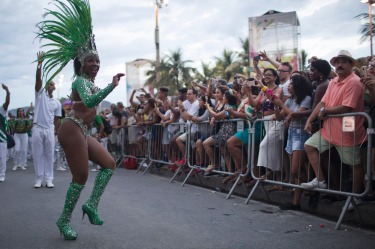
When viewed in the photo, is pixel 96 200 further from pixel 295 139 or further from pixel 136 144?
pixel 136 144

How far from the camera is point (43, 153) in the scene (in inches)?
354

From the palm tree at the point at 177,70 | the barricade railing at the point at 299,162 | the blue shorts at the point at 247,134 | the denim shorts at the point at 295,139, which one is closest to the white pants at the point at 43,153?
the blue shorts at the point at 247,134

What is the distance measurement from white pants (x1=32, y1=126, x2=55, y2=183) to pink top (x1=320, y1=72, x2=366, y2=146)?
5.70 meters

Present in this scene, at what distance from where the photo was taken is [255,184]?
6980mm

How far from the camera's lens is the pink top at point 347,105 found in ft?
17.4

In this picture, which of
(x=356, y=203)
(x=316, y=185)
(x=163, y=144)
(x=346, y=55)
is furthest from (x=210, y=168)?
(x=346, y=55)

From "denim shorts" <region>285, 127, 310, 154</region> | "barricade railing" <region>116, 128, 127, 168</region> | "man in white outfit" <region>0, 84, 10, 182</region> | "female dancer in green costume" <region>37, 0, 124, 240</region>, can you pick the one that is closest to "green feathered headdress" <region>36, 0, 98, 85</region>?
"female dancer in green costume" <region>37, 0, 124, 240</region>

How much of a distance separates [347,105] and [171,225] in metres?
2.68

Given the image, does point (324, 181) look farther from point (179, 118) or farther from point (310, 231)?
point (179, 118)

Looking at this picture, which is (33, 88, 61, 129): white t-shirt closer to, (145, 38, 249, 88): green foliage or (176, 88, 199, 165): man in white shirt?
(176, 88, 199, 165): man in white shirt

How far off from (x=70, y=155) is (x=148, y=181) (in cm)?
541

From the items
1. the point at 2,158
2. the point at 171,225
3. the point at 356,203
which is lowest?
the point at 171,225

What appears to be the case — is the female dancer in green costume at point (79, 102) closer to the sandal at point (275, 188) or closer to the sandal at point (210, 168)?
the sandal at point (275, 188)

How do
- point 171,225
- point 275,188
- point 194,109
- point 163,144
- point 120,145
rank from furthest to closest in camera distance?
1. point 120,145
2. point 163,144
3. point 194,109
4. point 275,188
5. point 171,225
